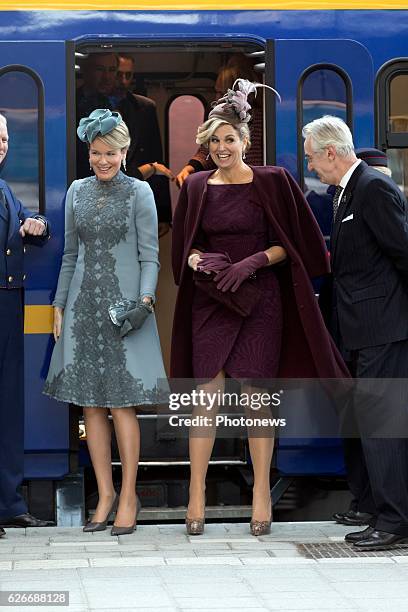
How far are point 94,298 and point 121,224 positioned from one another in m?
0.37

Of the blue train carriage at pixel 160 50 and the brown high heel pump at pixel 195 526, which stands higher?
the blue train carriage at pixel 160 50

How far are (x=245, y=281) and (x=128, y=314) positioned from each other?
0.56 meters

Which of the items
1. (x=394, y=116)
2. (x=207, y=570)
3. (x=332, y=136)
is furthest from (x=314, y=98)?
(x=207, y=570)

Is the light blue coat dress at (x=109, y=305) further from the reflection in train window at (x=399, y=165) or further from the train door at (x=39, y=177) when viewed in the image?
the reflection in train window at (x=399, y=165)

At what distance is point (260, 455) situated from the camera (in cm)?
637

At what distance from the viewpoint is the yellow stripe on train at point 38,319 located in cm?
680

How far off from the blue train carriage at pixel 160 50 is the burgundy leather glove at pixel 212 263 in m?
0.80

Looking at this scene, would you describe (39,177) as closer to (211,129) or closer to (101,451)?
(211,129)

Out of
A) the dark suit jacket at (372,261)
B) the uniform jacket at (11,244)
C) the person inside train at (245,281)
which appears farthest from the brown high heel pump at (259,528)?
the uniform jacket at (11,244)

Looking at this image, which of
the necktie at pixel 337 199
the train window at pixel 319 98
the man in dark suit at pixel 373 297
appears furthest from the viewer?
the train window at pixel 319 98

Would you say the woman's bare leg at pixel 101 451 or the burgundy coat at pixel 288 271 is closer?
the burgundy coat at pixel 288 271

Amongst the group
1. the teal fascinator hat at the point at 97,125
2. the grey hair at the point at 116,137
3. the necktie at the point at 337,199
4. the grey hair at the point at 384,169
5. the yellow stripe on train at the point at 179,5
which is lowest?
the necktie at the point at 337,199

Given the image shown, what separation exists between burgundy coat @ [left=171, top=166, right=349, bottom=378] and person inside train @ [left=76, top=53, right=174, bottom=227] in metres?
1.43

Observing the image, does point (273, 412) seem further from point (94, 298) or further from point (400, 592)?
point (400, 592)
